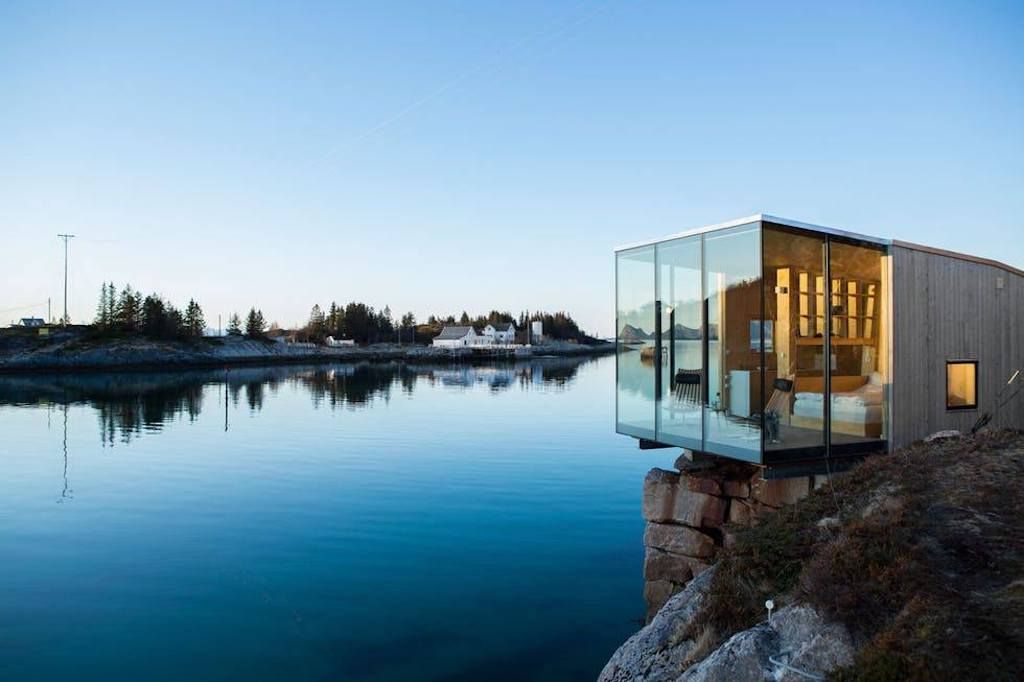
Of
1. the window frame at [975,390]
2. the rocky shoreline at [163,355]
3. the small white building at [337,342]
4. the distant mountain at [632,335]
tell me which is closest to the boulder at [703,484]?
the distant mountain at [632,335]

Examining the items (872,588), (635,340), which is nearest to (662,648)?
(872,588)

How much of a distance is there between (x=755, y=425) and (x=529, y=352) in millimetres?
148901

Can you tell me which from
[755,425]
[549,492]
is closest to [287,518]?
[549,492]

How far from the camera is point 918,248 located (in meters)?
10.8

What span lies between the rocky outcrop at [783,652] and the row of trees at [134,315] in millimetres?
111959

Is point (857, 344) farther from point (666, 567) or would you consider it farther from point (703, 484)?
point (666, 567)

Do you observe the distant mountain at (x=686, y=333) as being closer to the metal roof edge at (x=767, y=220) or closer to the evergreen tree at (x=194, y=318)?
the metal roof edge at (x=767, y=220)

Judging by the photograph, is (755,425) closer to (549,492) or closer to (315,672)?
(315,672)

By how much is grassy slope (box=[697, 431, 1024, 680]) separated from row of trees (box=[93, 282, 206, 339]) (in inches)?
4376

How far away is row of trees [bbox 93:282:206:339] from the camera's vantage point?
337 ft

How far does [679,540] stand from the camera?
1060cm

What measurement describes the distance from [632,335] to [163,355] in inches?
3925

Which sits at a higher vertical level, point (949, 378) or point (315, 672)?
point (949, 378)

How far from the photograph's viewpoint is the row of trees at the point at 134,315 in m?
103
